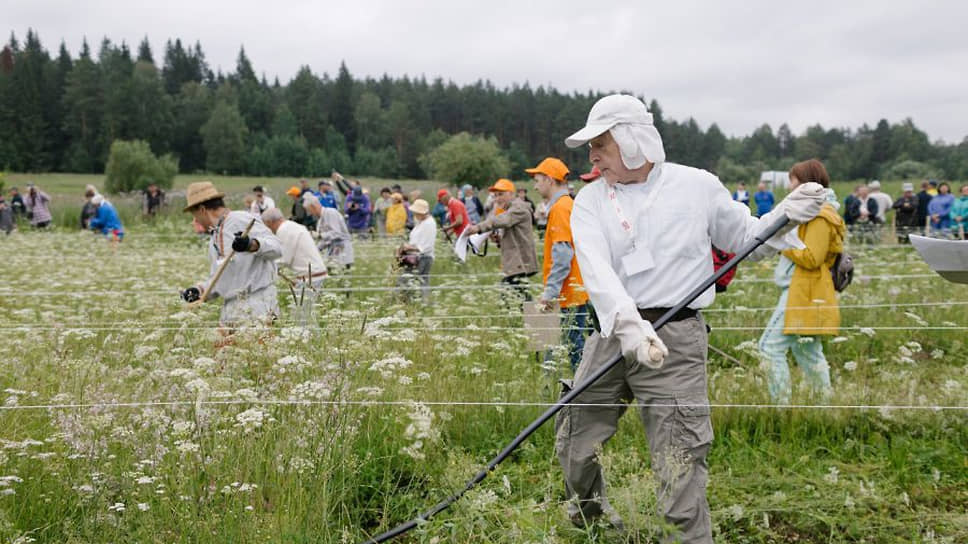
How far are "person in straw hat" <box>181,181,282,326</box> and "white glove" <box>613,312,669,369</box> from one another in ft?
12.9

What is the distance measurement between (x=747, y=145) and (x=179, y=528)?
14635 cm

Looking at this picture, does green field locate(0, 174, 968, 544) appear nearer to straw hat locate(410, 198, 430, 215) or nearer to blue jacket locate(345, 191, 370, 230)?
straw hat locate(410, 198, 430, 215)

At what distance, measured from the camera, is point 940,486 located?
14.0ft

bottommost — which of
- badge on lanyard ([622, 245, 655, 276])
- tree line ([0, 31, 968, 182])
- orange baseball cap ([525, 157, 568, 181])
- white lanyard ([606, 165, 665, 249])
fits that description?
badge on lanyard ([622, 245, 655, 276])

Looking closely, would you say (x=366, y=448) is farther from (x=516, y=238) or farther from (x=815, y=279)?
(x=516, y=238)

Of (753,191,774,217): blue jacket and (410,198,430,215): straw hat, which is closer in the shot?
(410,198,430,215): straw hat

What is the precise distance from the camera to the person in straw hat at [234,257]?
6.16m

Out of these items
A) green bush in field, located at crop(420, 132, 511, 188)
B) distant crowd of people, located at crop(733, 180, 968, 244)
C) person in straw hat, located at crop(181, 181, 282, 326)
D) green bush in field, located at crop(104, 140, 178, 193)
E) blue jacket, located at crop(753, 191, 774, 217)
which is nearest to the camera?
person in straw hat, located at crop(181, 181, 282, 326)

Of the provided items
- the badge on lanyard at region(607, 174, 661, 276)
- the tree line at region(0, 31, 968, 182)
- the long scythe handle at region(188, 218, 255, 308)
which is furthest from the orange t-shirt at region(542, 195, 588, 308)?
the tree line at region(0, 31, 968, 182)

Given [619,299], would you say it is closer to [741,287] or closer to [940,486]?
[940,486]

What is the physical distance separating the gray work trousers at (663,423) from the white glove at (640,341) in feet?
1.10

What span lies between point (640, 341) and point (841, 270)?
11.4 ft

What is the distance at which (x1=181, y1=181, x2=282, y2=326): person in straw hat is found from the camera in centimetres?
616

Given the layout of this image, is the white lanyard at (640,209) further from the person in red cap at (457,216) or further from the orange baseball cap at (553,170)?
the person in red cap at (457,216)
